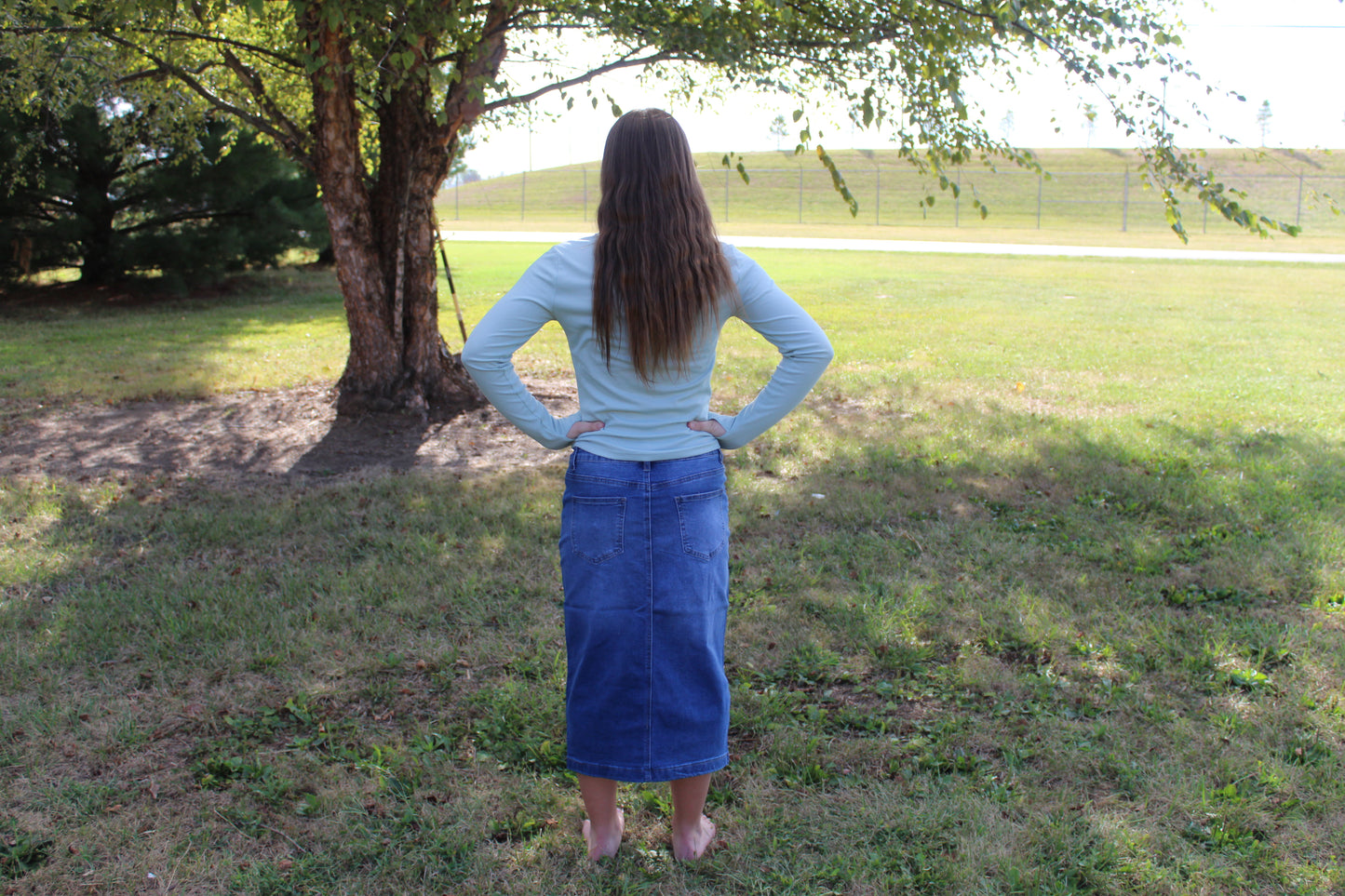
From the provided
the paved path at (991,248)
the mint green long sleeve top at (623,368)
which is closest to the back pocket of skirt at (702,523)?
the mint green long sleeve top at (623,368)

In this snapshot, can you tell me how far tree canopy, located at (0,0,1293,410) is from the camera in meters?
5.83

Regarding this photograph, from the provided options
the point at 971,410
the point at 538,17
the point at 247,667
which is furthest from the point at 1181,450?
the point at 247,667

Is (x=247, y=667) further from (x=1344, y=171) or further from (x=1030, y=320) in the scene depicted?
(x=1344, y=171)

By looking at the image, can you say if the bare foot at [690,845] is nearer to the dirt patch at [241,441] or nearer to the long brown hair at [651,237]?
the long brown hair at [651,237]

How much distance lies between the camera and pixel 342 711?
3582 millimetres

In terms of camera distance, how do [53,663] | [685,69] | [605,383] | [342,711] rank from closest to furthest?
1. [605,383]
2. [342,711]
3. [53,663]
4. [685,69]

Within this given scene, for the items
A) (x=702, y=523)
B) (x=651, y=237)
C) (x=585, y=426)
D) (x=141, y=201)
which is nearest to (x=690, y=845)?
(x=702, y=523)

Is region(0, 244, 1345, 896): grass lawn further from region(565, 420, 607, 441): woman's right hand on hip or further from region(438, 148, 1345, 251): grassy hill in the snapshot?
region(438, 148, 1345, 251): grassy hill

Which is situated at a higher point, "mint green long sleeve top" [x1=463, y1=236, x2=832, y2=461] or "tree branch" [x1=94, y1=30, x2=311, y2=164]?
"tree branch" [x1=94, y1=30, x2=311, y2=164]

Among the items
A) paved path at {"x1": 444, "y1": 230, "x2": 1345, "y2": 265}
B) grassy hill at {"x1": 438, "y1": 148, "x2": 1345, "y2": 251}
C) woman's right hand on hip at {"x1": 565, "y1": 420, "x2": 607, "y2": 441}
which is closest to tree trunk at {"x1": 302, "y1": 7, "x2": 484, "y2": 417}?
woman's right hand on hip at {"x1": 565, "y1": 420, "x2": 607, "y2": 441}

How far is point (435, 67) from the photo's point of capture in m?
6.28

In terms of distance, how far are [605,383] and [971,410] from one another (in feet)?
20.7

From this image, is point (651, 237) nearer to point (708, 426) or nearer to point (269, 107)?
point (708, 426)

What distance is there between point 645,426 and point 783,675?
5.78 ft
